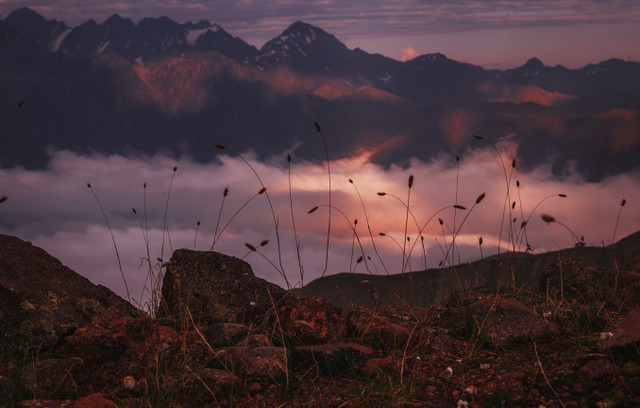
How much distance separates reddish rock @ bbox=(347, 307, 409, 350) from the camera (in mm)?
5359

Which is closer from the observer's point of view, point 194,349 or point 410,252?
point 194,349

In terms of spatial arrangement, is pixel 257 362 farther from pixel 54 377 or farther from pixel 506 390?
pixel 506 390

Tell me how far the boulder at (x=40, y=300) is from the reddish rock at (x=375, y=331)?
8.64 ft

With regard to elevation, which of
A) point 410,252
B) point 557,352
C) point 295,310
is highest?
point 410,252

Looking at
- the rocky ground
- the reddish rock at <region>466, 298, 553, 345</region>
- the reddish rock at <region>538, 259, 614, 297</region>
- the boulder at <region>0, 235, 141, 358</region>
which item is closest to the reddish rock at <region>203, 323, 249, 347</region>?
the rocky ground

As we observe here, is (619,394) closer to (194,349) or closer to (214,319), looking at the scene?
(194,349)

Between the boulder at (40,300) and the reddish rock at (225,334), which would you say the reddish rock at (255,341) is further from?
the boulder at (40,300)

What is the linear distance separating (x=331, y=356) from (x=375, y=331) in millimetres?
800

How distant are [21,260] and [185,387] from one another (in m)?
3.20

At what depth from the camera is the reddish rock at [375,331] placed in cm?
536

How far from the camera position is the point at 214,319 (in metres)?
6.34

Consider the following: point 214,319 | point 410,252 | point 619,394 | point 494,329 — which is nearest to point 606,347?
point 619,394

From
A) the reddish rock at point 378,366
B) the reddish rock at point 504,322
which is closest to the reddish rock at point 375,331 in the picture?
Answer: the reddish rock at point 378,366

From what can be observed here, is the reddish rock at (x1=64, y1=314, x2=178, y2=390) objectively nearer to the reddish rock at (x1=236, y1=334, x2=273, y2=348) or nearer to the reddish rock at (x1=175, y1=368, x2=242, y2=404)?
the reddish rock at (x1=175, y1=368, x2=242, y2=404)
